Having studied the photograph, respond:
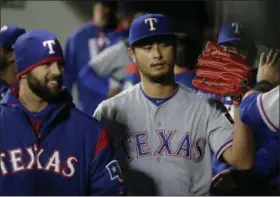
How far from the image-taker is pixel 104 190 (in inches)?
108

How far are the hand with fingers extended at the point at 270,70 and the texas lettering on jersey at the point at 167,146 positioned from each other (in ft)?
1.44

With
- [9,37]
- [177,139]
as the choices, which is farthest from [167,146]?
Result: [9,37]

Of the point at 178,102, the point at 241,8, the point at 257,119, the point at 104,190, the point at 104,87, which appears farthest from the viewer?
the point at 104,87

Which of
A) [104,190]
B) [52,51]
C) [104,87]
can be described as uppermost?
[52,51]

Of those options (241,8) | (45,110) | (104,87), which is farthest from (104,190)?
(104,87)

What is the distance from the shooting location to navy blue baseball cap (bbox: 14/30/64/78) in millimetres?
2830

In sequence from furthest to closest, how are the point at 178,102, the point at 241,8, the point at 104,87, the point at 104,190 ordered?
the point at 104,87
the point at 241,8
the point at 178,102
the point at 104,190

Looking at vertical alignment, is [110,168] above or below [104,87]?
above

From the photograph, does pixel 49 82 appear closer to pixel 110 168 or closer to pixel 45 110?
pixel 45 110

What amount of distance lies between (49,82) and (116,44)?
220 cm

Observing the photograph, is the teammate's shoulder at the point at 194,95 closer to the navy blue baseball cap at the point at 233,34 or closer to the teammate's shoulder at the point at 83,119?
the navy blue baseball cap at the point at 233,34

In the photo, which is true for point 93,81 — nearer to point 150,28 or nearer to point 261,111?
point 150,28

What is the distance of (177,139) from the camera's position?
3018mm

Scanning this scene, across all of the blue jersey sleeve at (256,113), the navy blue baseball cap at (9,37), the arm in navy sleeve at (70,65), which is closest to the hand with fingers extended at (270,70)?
the blue jersey sleeve at (256,113)
